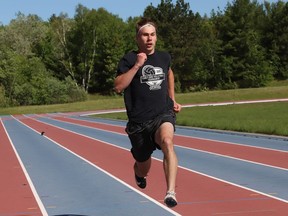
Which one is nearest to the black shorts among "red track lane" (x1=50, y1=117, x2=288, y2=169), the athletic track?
the athletic track

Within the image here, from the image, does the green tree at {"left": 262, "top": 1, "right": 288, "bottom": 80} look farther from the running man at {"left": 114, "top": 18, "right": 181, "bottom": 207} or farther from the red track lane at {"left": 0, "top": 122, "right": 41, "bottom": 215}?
the running man at {"left": 114, "top": 18, "right": 181, "bottom": 207}

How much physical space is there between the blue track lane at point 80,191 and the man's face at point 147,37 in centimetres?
208

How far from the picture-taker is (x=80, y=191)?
7.97 metres

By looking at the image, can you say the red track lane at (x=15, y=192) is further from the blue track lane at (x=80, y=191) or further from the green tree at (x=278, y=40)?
the green tree at (x=278, y=40)

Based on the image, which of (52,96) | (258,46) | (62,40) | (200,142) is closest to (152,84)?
(200,142)

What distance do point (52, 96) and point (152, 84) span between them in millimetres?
63496

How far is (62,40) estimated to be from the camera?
82.6 metres

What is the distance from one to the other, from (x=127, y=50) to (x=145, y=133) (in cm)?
7463

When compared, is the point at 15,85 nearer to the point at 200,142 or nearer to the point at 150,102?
the point at 200,142

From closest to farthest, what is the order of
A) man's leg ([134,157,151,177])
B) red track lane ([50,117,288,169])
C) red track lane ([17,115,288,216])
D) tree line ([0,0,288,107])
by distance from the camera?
man's leg ([134,157,151,177]) < red track lane ([17,115,288,216]) < red track lane ([50,117,288,169]) < tree line ([0,0,288,107])

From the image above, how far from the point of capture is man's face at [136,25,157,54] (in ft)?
15.9

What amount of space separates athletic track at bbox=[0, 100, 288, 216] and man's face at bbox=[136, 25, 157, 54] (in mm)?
2077

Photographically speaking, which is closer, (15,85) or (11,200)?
(11,200)

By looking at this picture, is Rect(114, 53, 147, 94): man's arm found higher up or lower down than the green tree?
lower down
